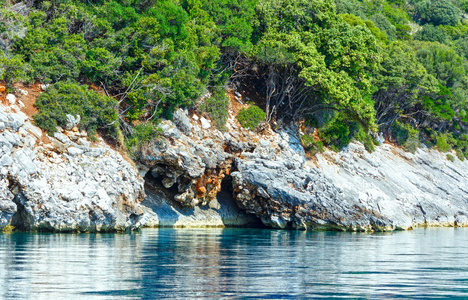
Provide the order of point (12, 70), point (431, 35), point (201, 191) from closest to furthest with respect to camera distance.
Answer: point (12, 70) → point (201, 191) → point (431, 35)

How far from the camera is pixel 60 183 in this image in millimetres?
28281

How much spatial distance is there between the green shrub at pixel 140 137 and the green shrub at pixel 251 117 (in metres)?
9.94

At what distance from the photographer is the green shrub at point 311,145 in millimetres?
49156

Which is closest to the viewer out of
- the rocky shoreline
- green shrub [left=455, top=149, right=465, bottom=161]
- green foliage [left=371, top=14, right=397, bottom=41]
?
the rocky shoreline

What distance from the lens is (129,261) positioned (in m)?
18.0

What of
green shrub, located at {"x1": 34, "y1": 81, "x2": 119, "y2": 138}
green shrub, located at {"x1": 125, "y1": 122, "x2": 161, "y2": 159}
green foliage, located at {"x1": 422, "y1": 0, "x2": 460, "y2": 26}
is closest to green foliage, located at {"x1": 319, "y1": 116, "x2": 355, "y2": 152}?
green shrub, located at {"x1": 125, "y1": 122, "x2": 161, "y2": 159}

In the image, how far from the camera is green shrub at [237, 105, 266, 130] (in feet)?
146

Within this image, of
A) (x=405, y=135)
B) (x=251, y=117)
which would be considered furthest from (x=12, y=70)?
(x=405, y=135)

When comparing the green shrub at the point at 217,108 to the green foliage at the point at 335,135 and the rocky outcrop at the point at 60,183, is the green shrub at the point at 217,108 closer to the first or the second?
the rocky outcrop at the point at 60,183

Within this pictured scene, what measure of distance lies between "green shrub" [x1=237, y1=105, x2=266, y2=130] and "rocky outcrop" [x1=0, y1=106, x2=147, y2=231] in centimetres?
1380

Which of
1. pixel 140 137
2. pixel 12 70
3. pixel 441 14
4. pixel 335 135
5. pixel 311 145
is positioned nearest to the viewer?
pixel 12 70

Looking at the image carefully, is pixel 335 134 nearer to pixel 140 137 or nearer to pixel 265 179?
pixel 265 179

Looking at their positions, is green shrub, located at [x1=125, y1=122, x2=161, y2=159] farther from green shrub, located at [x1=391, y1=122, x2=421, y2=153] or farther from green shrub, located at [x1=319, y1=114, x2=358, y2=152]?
green shrub, located at [x1=391, y1=122, x2=421, y2=153]

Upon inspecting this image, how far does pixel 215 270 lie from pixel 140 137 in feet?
66.0
